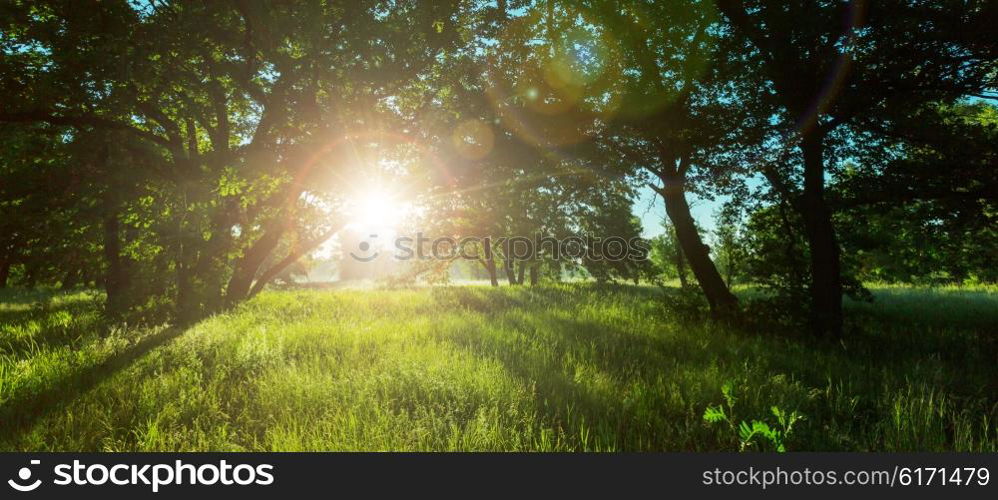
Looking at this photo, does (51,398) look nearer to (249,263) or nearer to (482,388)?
(482,388)

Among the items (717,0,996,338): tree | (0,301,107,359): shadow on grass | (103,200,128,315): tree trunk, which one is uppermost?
(717,0,996,338): tree

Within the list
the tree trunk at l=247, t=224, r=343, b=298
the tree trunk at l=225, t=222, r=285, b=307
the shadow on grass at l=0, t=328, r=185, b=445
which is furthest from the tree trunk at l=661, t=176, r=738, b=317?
the tree trunk at l=225, t=222, r=285, b=307

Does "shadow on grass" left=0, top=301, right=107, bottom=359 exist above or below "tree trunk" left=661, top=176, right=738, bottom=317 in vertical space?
below

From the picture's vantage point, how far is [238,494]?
278 cm

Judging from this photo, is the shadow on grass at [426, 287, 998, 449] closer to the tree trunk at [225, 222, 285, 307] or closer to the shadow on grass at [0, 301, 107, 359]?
the shadow on grass at [0, 301, 107, 359]

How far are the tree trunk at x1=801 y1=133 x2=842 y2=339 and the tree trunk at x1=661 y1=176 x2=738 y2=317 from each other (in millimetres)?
1832

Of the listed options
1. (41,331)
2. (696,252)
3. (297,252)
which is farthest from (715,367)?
(297,252)

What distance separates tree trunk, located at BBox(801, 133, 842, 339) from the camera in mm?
8008

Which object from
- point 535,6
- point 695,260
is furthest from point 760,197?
point 535,6

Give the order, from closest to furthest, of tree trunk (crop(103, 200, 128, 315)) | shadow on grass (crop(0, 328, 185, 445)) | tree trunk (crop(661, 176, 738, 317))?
shadow on grass (crop(0, 328, 185, 445)) → tree trunk (crop(103, 200, 128, 315)) → tree trunk (crop(661, 176, 738, 317))

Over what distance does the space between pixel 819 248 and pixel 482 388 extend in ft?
26.2

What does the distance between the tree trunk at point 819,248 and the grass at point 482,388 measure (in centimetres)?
72

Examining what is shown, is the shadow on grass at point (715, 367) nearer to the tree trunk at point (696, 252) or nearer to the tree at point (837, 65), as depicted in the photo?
the tree trunk at point (696, 252)

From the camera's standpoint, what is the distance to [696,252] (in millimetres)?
10930
